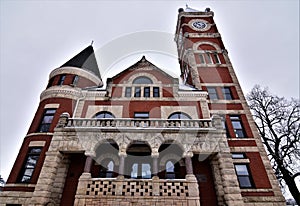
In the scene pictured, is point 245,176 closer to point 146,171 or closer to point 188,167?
point 188,167

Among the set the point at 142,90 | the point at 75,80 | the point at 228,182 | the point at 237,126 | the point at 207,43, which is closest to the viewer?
the point at 228,182

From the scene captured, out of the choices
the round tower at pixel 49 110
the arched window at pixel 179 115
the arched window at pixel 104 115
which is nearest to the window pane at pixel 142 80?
the arched window at pixel 104 115

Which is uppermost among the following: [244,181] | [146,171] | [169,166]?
[169,166]

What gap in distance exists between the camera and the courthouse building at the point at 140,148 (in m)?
11.7

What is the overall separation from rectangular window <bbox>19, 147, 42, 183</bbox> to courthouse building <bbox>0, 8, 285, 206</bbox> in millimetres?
71

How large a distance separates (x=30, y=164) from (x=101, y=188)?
21.9 feet

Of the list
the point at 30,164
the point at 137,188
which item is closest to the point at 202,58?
the point at 137,188

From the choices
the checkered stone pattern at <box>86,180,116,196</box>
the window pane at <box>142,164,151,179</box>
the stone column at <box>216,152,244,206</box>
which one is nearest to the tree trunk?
the stone column at <box>216,152,244,206</box>

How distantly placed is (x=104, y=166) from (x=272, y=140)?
62.4 feet

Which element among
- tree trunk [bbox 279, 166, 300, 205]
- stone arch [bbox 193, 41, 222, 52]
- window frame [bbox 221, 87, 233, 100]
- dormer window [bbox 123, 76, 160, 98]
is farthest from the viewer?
stone arch [bbox 193, 41, 222, 52]

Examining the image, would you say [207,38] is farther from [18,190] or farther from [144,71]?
[18,190]

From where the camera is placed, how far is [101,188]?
37.9 ft

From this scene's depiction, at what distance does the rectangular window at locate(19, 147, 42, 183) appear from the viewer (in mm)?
13789

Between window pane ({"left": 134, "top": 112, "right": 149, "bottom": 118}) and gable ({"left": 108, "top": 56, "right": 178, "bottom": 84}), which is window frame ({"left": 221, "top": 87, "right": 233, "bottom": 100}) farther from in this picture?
window pane ({"left": 134, "top": 112, "right": 149, "bottom": 118})
